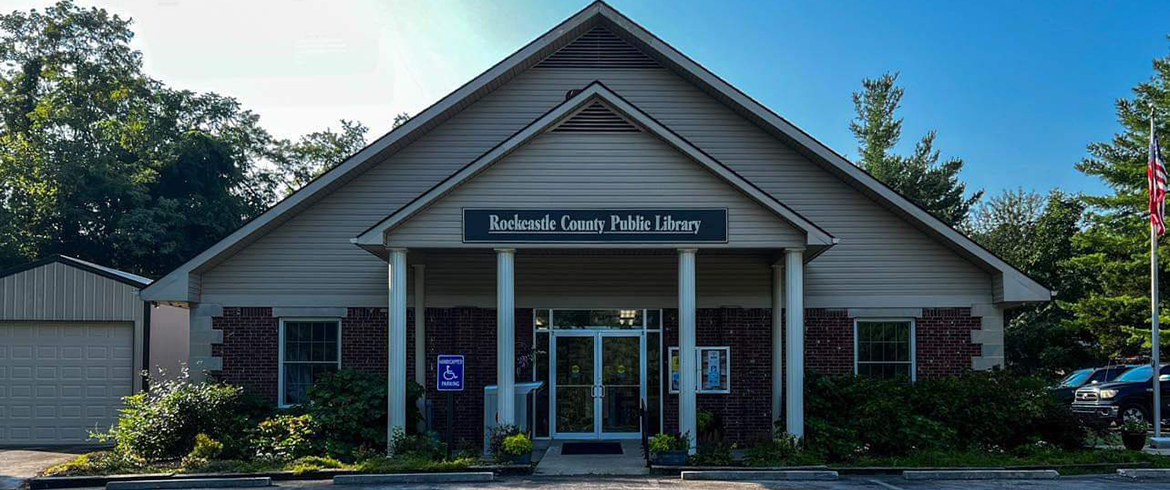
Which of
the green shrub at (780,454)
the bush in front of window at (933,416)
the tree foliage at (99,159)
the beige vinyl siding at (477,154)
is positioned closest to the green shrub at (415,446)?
the beige vinyl siding at (477,154)

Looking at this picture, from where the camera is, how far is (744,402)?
1652cm

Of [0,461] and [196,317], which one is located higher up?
[196,317]

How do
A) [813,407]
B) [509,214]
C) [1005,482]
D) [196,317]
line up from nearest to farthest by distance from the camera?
[1005,482] < [509,214] < [813,407] < [196,317]

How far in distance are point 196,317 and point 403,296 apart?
15.6 feet

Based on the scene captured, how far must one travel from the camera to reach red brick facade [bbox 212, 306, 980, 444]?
16.2 m

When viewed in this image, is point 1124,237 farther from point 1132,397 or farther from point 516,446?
point 516,446

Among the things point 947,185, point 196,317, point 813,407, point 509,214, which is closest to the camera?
point 509,214

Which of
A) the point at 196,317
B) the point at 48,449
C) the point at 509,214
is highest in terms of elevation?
the point at 509,214

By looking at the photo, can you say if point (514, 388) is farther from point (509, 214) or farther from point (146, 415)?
point (146, 415)

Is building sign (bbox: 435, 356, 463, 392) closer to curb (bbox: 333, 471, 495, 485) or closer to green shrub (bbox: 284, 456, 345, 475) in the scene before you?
curb (bbox: 333, 471, 495, 485)

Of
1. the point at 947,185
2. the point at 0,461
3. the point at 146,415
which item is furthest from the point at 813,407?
the point at 947,185

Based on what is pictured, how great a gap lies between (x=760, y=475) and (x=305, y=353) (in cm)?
882

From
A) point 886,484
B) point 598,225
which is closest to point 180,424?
point 598,225

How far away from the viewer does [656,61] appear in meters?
17.4
